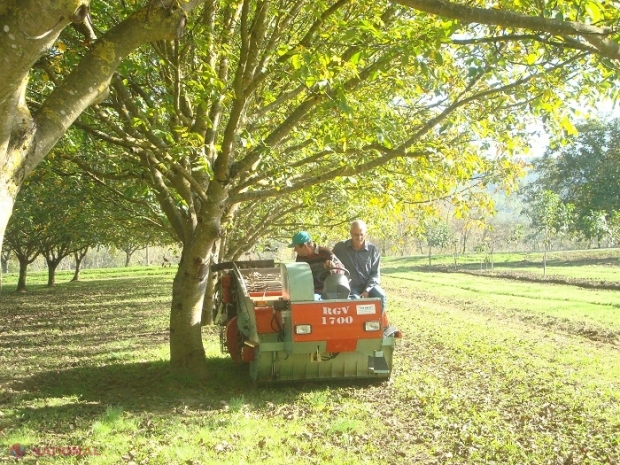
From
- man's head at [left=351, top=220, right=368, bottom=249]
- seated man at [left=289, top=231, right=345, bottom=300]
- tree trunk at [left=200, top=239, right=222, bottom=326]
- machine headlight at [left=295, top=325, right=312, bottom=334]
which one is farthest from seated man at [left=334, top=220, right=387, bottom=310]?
tree trunk at [left=200, top=239, right=222, bottom=326]

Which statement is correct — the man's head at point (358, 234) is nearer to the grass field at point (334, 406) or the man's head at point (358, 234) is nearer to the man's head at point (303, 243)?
the man's head at point (303, 243)

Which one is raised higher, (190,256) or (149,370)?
(190,256)

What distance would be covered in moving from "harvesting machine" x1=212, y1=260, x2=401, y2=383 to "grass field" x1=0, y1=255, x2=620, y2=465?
357 millimetres

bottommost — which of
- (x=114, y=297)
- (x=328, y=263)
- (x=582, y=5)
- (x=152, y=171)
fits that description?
(x=114, y=297)

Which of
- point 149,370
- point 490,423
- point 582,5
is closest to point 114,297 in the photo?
point 149,370

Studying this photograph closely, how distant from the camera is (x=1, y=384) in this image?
9.36 m

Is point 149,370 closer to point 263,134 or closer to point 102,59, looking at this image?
point 263,134

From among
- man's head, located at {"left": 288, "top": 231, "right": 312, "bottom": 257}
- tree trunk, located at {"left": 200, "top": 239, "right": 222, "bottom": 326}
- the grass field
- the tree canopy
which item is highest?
the tree canopy

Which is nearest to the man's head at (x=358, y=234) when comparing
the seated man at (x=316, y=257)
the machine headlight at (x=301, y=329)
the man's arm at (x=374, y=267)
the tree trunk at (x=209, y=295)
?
the man's arm at (x=374, y=267)

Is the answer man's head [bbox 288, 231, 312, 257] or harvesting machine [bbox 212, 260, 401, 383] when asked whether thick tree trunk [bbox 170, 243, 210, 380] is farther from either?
man's head [bbox 288, 231, 312, 257]

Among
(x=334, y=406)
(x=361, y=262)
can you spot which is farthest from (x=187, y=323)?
(x=361, y=262)

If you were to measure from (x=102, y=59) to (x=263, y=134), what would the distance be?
7241mm

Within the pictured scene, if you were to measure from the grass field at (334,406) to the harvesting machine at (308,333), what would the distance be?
1.17 ft

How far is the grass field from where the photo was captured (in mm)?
6129
